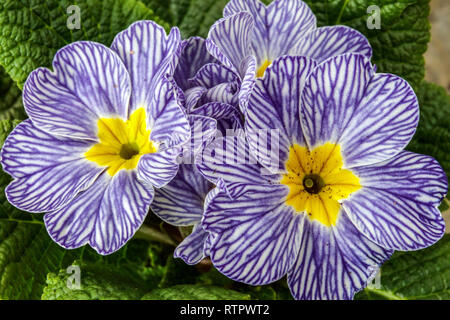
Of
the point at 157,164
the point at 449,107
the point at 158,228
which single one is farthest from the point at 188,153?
the point at 449,107

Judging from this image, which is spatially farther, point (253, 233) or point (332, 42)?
point (332, 42)

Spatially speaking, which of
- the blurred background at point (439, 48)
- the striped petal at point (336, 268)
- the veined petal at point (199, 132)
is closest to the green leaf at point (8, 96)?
the veined petal at point (199, 132)

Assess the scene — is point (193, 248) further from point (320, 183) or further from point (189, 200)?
point (320, 183)

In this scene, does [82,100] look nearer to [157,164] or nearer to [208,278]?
[157,164]

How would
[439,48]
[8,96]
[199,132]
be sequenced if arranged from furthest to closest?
[439,48] < [8,96] < [199,132]

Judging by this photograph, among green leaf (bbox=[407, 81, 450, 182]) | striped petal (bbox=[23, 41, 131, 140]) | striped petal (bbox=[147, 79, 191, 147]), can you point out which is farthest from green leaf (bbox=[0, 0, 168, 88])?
green leaf (bbox=[407, 81, 450, 182])

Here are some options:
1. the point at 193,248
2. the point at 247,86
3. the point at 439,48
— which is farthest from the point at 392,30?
the point at 439,48

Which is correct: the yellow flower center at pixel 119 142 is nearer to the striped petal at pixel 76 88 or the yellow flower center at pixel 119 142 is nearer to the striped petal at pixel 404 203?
the striped petal at pixel 76 88
